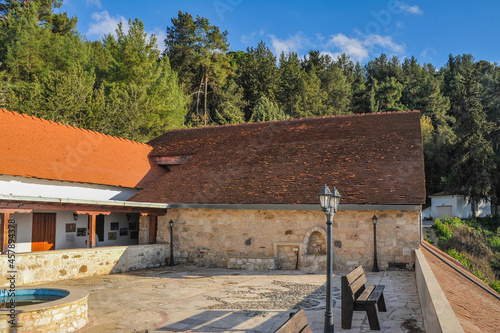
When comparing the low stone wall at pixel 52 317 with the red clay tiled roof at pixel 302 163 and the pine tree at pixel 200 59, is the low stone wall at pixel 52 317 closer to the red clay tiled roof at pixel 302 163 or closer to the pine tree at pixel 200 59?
the red clay tiled roof at pixel 302 163

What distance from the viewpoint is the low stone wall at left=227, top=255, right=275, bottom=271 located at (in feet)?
46.8

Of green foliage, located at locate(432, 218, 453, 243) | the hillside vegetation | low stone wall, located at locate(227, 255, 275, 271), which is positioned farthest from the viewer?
green foliage, located at locate(432, 218, 453, 243)

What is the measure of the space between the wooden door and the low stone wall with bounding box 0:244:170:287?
262cm

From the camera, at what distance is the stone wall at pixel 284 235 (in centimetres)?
1341

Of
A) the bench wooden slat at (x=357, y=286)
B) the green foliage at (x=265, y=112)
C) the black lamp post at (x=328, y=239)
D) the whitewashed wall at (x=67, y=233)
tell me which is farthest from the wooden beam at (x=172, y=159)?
the green foliage at (x=265, y=112)

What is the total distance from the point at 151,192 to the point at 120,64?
1721cm

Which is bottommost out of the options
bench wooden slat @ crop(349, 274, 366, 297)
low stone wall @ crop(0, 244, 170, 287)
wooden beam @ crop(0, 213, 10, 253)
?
low stone wall @ crop(0, 244, 170, 287)

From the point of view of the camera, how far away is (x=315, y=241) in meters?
14.4

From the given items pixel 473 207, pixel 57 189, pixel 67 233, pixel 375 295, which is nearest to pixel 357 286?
pixel 375 295

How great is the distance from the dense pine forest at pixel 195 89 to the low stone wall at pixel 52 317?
2102cm

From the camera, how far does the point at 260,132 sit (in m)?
19.9

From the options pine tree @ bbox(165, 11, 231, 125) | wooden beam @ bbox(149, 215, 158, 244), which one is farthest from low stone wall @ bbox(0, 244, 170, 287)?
pine tree @ bbox(165, 11, 231, 125)

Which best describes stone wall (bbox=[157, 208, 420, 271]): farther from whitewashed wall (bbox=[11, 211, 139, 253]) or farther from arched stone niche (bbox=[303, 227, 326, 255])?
whitewashed wall (bbox=[11, 211, 139, 253])

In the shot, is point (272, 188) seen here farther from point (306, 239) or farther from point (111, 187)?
point (111, 187)
